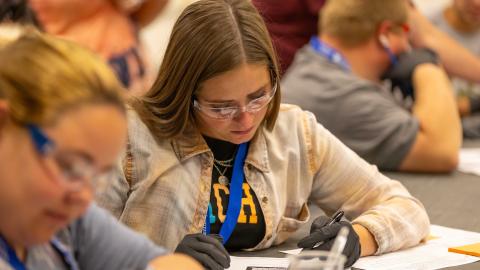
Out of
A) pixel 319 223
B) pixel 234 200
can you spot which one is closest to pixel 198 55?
pixel 234 200

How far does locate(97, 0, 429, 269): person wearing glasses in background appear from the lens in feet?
6.19

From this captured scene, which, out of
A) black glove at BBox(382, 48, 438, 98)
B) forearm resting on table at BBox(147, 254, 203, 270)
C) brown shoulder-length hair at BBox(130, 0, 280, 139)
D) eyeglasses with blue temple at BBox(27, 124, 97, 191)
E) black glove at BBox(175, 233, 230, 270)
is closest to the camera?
eyeglasses with blue temple at BBox(27, 124, 97, 191)

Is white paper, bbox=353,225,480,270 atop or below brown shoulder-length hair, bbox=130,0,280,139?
below

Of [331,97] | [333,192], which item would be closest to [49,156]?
[333,192]

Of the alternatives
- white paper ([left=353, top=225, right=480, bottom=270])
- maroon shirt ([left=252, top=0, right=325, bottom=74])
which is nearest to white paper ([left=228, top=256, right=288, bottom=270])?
white paper ([left=353, top=225, right=480, bottom=270])

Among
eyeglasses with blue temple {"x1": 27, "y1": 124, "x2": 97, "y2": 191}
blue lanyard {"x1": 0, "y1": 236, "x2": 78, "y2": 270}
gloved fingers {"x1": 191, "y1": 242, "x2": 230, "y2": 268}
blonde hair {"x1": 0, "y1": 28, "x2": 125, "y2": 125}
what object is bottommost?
gloved fingers {"x1": 191, "y1": 242, "x2": 230, "y2": 268}

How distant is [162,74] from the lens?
Answer: 1.96 meters

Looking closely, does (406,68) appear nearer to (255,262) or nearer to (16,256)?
(255,262)

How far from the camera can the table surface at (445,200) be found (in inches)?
87.5

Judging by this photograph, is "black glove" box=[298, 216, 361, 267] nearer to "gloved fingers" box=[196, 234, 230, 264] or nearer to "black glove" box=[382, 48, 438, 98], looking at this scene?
"gloved fingers" box=[196, 234, 230, 264]

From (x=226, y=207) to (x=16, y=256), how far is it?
732 millimetres

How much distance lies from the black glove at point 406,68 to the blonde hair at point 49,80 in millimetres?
2012

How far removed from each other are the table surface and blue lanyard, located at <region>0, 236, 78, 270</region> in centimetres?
69

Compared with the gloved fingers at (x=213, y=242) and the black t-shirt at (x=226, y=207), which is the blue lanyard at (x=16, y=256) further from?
the black t-shirt at (x=226, y=207)
